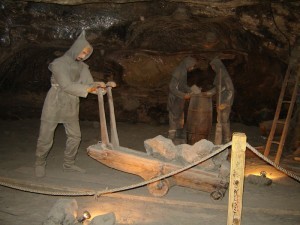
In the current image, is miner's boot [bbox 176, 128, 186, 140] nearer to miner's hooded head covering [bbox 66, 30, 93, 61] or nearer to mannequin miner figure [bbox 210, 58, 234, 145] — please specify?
mannequin miner figure [bbox 210, 58, 234, 145]

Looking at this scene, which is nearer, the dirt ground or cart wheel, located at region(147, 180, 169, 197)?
the dirt ground

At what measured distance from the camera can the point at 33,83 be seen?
33.8 ft

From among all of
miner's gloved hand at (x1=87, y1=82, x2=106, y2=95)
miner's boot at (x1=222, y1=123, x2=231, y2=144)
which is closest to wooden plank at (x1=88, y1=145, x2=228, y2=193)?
miner's gloved hand at (x1=87, y1=82, x2=106, y2=95)

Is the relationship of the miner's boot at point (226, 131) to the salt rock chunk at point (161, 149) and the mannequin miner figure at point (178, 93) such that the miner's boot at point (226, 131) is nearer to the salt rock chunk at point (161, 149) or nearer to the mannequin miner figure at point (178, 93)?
the mannequin miner figure at point (178, 93)

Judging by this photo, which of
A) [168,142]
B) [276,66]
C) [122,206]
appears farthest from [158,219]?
[276,66]

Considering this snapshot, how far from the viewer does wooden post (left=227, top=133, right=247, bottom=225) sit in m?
3.18

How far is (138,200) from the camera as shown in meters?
4.51

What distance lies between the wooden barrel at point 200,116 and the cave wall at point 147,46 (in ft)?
6.08

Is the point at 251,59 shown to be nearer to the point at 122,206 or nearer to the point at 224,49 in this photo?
the point at 224,49

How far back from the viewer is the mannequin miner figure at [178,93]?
25.2 ft

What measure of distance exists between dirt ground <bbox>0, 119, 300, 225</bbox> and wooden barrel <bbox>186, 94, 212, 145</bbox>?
1.11 meters

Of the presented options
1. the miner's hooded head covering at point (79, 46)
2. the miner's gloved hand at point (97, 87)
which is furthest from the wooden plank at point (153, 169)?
the miner's hooded head covering at point (79, 46)

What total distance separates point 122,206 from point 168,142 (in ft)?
3.70

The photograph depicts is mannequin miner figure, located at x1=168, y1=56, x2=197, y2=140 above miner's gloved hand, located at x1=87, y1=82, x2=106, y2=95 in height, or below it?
below
